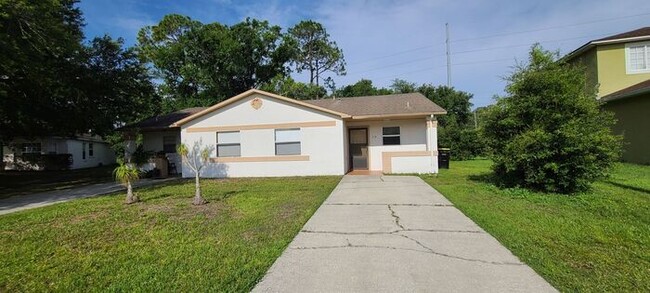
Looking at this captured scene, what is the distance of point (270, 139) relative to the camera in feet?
48.9

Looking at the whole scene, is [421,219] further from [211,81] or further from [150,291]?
[211,81]

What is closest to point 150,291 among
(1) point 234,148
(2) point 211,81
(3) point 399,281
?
(3) point 399,281

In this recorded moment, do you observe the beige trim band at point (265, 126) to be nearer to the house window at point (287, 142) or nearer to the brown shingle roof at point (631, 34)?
the house window at point (287, 142)

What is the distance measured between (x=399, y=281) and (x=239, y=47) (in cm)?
3177

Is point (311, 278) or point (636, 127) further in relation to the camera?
point (636, 127)

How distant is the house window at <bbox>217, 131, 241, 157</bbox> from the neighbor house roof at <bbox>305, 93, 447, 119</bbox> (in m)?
5.04

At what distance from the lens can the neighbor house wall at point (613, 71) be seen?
58.1ft

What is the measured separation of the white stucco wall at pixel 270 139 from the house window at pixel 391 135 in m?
2.37

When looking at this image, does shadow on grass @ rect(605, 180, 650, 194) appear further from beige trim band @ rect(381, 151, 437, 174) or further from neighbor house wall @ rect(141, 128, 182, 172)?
neighbor house wall @ rect(141, 128, 182, 172)

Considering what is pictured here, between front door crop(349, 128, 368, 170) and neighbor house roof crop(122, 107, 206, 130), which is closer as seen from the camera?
front door crop(349, 128, 368, 170)

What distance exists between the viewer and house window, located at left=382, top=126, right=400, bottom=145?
15.8 m

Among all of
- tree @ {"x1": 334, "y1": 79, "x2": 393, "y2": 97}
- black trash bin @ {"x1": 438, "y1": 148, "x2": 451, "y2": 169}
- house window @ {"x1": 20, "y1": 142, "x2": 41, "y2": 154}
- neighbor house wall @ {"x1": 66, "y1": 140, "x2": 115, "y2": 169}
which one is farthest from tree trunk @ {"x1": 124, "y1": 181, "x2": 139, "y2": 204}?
tree @ {"x1": 334, "y1": 79, "x2": 393, "y2": 97}

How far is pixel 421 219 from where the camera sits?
6.34 m

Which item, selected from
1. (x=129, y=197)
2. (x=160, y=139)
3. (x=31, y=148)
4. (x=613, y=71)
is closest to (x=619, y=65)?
(x=613, y=71)
